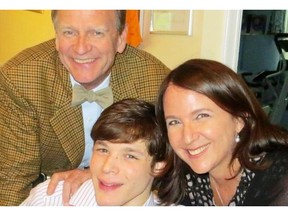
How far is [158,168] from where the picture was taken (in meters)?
0.79

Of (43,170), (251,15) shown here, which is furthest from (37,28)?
(251,15)

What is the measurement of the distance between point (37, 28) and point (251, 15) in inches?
49.5

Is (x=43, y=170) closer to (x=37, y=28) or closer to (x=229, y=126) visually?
(x=229, y=126)

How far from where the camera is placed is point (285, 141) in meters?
0.77

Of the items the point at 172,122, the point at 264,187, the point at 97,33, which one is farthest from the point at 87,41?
the point at 264,187

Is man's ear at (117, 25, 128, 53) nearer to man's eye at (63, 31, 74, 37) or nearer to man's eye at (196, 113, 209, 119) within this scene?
man's eye at (63, 31, 74, 37)

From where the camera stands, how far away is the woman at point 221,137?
0.68 m

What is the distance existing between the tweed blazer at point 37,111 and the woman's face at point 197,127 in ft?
0.65

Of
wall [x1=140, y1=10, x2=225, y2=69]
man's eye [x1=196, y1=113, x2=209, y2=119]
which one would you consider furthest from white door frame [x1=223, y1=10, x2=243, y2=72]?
man's eye [x1=196, y1=113, x2=209, y2=119]

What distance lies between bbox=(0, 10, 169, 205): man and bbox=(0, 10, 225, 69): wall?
0.56 meters

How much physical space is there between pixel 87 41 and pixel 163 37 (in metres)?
0.74

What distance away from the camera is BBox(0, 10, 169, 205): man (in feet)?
2.77

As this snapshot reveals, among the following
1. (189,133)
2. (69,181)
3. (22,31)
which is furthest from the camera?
(22,31)

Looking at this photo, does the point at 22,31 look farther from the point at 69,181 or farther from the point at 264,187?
the point at 264,187
